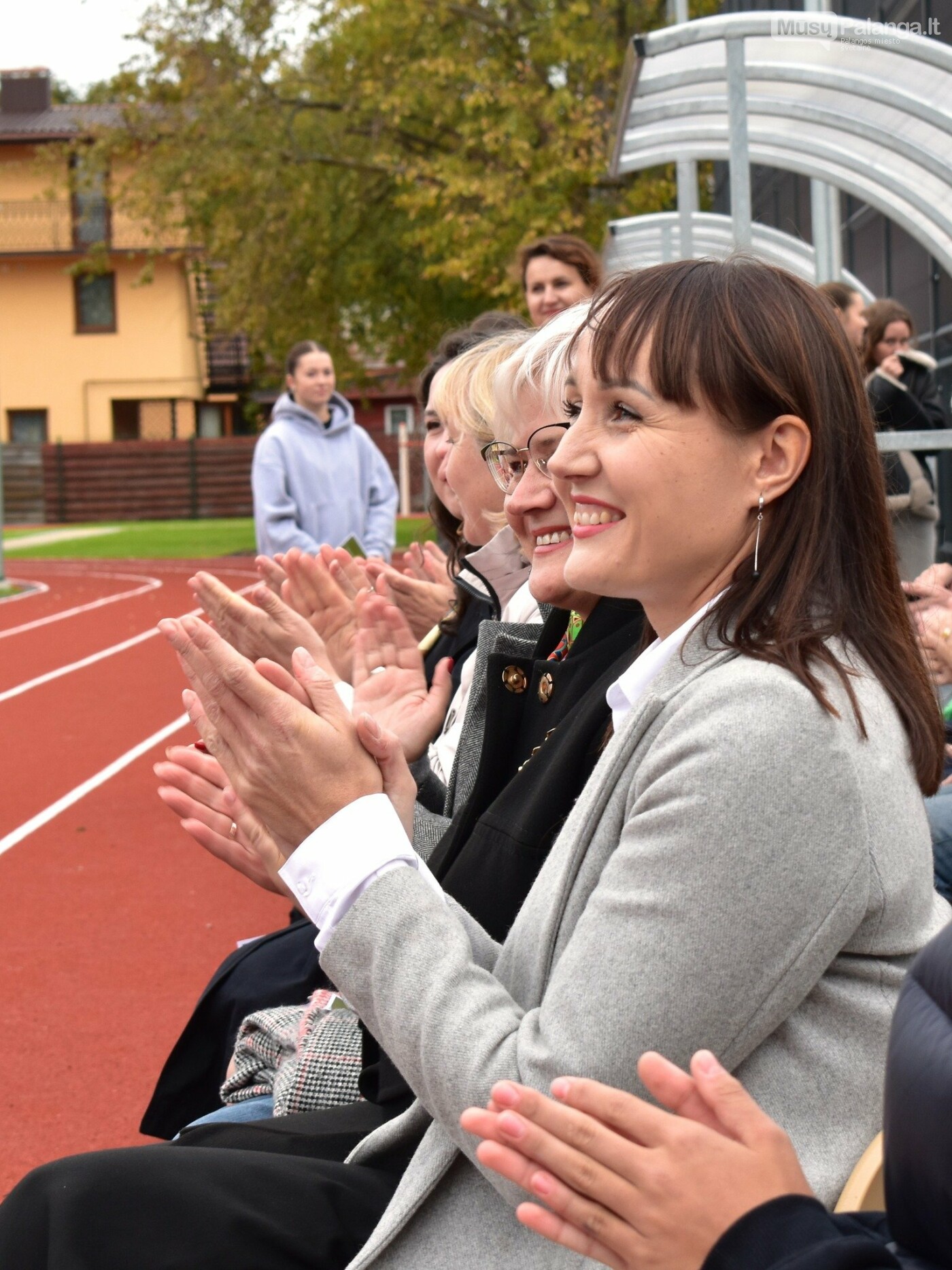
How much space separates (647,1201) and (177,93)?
74.0ft

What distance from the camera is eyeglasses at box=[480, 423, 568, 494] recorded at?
2752 millimetres

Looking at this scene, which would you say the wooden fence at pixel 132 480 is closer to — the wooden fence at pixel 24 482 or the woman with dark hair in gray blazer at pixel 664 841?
the wooden fence at pixel 24 482

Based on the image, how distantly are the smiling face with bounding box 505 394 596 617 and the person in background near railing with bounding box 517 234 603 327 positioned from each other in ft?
11.8

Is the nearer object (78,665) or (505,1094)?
(505,1094)

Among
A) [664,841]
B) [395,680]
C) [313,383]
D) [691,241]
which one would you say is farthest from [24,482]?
[664,841]

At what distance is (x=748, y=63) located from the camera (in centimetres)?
536

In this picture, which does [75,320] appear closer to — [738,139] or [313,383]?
[313,383]

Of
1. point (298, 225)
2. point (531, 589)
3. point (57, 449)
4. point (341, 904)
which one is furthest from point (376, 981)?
point (57, 449)

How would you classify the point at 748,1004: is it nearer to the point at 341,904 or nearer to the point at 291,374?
the point at 341,904

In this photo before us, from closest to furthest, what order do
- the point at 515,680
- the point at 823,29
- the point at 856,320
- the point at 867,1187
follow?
the point at 867,1187
the point at 515,680
the point at 823,29
the point at 856,320

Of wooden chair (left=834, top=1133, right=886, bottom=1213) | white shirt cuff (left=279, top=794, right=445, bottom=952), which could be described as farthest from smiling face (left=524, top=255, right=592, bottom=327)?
wooden chair (left=834, top=1133, right=886, bottom=1213)

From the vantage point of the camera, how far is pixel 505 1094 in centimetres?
137

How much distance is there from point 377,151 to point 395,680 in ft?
63.3

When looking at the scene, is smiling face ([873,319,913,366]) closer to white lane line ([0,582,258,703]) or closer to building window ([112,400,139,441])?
white lane line ([0,582,258,703])
